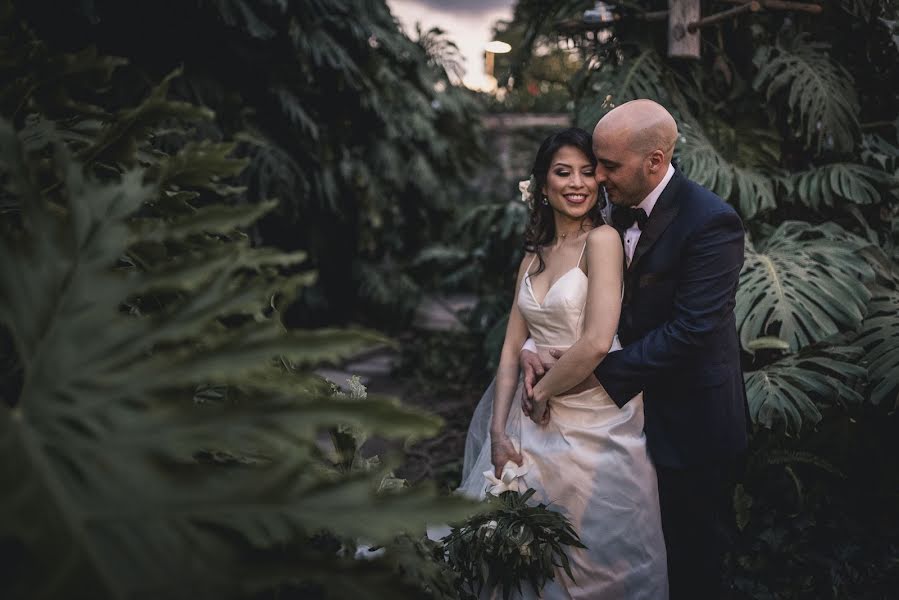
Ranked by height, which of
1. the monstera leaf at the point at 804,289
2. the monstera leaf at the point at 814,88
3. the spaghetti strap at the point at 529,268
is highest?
the monstera leaf at the point at 814,88

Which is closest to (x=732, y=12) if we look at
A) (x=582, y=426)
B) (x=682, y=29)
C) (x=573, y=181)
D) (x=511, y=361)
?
(x=682, y=29)

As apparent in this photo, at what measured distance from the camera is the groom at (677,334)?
1890 millimetres

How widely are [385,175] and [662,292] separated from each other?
15.4ft

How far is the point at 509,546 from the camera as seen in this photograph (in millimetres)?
1823

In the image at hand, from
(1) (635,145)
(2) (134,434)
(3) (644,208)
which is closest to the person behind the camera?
(2) (134,434)

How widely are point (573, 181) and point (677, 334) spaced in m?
0.61

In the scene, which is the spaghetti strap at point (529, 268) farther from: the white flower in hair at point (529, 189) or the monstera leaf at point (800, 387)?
the monstera leaf at point (800, 387)

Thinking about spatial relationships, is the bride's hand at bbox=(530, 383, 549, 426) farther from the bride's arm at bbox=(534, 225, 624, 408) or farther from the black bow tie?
the black bow tie

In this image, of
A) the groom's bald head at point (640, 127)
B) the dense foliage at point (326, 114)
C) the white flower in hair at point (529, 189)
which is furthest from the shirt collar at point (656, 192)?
the dense foliage at point (326, 114)

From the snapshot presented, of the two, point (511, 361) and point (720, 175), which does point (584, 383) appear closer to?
point (511, 361)

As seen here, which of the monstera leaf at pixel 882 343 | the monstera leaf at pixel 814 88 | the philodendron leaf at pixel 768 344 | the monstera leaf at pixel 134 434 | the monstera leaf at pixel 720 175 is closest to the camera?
the monstera leaf at pixel 134 434

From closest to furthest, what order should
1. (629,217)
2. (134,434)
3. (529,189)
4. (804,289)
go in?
(134,434), (629,217), (529,189), (804,289)

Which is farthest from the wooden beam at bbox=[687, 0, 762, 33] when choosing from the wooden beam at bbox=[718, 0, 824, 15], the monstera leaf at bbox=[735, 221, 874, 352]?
the monstera leaf at bbox=[735, 221, 874, 352]

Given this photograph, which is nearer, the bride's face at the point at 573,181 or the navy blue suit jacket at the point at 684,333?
the navy blue suit jacket at the point at 684,333
